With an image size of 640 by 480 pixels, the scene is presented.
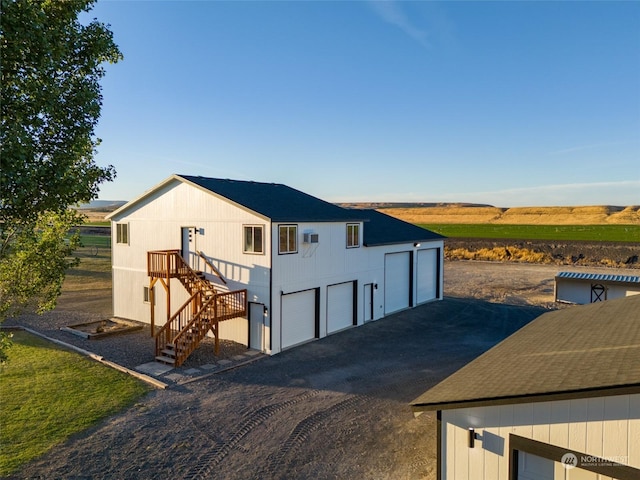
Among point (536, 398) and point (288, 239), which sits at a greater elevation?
point (288, 239)

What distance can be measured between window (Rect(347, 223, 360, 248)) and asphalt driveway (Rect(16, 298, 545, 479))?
5494 mm

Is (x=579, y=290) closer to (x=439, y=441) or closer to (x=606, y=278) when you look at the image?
(x=606, y=278)

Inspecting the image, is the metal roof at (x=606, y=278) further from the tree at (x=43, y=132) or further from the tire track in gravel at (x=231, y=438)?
the tree at (x=43, y=132)

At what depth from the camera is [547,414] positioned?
6.10 metres

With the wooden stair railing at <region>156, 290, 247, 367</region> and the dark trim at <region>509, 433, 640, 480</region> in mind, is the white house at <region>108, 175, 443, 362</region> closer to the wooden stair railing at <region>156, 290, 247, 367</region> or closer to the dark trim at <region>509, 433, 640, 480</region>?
the wooden stair railing at <region>156, 290, 247, 367</region>

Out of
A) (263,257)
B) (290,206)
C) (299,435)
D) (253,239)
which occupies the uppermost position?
(290,206)

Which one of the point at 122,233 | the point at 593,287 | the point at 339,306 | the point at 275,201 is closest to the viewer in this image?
the point at 275,201

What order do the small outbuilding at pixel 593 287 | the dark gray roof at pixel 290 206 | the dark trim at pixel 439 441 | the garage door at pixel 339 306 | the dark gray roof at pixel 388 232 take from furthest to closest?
the small outbuilding at pixel 593 287
the dark gray roof at pixel 388 232
the garage door at pixel 339 306
the dark gray roof at pixel 290 206
the dark trim at pixel 439 441

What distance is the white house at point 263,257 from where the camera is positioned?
56.5 ft

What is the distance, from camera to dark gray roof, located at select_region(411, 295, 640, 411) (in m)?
5.81

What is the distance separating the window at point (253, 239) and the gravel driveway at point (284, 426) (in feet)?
14.1

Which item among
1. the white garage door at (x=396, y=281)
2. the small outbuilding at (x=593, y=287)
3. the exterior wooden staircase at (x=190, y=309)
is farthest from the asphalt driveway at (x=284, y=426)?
the small outbuilding at (x=593, y=287)

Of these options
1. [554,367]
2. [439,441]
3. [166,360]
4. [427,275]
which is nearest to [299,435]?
[439,441]

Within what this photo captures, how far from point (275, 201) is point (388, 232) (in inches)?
328
